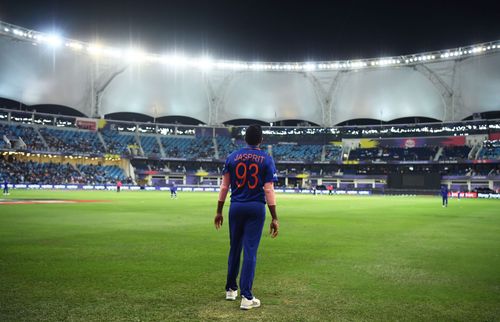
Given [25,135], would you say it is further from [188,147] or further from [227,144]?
[227,144]

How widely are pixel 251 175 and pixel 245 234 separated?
0.90 metres

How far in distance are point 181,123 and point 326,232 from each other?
313 ft

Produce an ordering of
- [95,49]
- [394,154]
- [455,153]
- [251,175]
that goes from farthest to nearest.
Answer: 1. [394,154]
2. [455,153]
3. [95,49]
4. [251,175]

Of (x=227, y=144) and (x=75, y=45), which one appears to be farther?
(x=227, y=144)

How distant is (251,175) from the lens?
255 inches

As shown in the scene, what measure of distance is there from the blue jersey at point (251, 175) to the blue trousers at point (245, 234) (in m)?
0.13

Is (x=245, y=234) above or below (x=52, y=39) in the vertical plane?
below

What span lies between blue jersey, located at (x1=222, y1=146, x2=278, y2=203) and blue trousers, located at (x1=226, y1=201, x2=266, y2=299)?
125mm

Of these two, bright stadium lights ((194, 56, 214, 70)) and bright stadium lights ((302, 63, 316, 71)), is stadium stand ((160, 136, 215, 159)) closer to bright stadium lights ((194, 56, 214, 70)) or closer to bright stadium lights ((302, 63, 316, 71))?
bright stadium lights ((194, 56, 214, 70))

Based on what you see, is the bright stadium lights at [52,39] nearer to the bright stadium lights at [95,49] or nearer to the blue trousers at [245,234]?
the bright stadium lights at [95,49]

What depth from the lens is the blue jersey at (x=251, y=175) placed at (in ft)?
21.1

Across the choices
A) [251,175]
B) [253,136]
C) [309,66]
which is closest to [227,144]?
[309,66]

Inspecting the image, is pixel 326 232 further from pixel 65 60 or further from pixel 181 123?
pixel 181 123

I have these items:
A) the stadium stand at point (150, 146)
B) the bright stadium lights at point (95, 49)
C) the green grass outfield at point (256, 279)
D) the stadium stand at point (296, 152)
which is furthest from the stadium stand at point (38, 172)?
the green grass outfield at point (256, 279)
